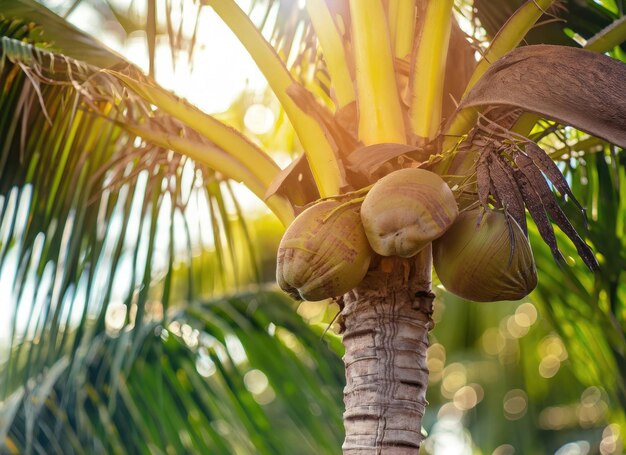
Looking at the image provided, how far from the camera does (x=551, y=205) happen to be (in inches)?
51.8

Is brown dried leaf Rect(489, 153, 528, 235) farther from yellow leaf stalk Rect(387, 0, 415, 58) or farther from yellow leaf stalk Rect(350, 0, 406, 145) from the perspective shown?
yellow leaf stalk Rect(387, 0, 415, 58)

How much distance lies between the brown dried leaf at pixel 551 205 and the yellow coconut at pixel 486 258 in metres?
0.07

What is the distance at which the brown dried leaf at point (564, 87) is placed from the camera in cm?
131

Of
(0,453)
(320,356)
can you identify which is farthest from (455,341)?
(0,453)

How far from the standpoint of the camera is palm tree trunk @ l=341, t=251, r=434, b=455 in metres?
1.43

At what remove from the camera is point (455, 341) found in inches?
291

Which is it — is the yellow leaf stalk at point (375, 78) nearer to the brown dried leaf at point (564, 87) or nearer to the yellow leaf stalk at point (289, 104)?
the yellow leaf stalk at point (289, 104)

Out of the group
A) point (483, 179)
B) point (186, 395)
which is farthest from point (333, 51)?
point (186, 395)

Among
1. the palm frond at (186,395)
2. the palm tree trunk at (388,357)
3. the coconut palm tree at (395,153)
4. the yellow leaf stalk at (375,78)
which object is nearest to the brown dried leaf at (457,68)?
the coconut palm tree at (395,153)

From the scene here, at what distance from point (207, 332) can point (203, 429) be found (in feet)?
1.14

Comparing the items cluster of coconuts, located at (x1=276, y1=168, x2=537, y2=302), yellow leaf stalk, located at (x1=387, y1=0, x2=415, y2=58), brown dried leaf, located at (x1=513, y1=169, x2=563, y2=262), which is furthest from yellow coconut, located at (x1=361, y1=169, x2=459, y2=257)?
yellow leaf stalk, located at (x1=387, y1=0, x2=415, y2=58)

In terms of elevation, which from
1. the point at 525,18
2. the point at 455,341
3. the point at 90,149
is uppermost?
the point at 455,341

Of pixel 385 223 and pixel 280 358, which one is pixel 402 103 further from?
pixel 280 358

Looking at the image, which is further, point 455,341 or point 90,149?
point 455,341
